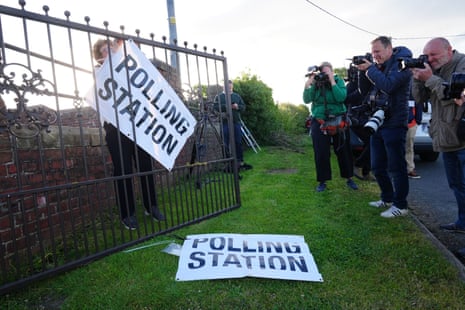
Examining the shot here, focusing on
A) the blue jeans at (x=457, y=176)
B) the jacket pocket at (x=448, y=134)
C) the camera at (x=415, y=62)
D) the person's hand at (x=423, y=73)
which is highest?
the camera at (x=415, y=62)

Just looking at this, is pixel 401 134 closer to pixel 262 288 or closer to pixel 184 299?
pixel 262 288

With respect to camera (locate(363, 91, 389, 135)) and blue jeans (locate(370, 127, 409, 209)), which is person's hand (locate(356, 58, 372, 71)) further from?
blue jeans (locate(370, 127, 409, 209))

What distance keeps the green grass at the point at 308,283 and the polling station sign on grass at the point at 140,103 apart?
915 millimetres

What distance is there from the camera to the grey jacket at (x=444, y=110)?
2.54 metres

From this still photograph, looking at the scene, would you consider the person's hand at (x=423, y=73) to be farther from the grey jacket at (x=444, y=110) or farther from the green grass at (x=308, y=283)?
the green grass at (x=308, y=283)

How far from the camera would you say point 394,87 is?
116 inches

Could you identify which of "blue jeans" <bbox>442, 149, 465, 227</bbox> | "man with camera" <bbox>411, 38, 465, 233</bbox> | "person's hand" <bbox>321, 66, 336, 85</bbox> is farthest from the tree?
"blue jeans" <bbox>442, 149, 465, 227</bbox>

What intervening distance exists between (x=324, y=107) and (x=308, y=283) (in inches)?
111

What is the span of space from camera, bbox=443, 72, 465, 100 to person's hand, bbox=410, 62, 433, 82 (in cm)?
27

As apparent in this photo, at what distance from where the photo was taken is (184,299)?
1.82 meters

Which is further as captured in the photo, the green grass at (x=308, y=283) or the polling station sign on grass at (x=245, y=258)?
the polling station sign on grass at (x=245, y=258)

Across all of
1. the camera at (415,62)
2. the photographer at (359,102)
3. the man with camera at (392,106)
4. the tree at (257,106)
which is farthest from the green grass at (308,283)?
the tree at (257,106)

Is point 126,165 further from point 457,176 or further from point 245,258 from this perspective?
point 457,176

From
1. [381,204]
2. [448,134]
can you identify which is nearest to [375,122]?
[448,134]
